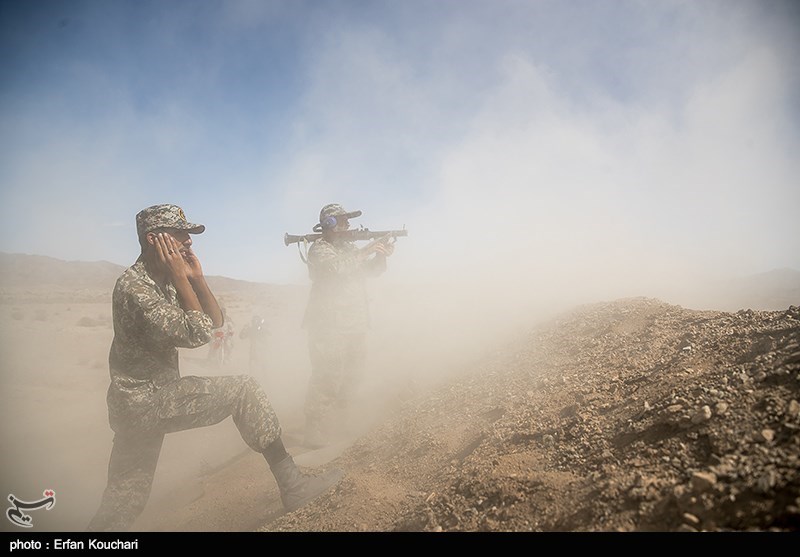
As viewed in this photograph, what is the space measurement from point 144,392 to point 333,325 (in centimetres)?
322

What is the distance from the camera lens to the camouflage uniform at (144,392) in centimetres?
317

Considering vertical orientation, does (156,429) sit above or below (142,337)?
below


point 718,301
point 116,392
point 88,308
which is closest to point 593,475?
point 116,392

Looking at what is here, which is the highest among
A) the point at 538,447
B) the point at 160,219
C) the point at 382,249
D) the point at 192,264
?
the point at 160,219

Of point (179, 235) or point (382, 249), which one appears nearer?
point (179, 235)

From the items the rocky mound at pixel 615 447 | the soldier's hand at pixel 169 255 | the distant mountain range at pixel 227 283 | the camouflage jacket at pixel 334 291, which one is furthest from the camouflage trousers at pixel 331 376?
the distant mountain range at pixel 227 283

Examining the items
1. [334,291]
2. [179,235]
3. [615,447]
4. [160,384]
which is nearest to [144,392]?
[160,384]

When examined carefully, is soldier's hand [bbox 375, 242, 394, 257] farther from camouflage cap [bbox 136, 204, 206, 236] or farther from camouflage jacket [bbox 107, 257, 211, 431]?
camouflage jacket [bbox 107, 257, 211, 431]

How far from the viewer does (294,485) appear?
3.59 meters

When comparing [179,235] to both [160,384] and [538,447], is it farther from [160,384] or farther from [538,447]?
[538,447]

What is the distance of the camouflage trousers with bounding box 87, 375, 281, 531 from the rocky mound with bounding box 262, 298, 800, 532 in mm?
1011

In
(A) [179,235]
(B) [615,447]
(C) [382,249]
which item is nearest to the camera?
(B) [615,447]
